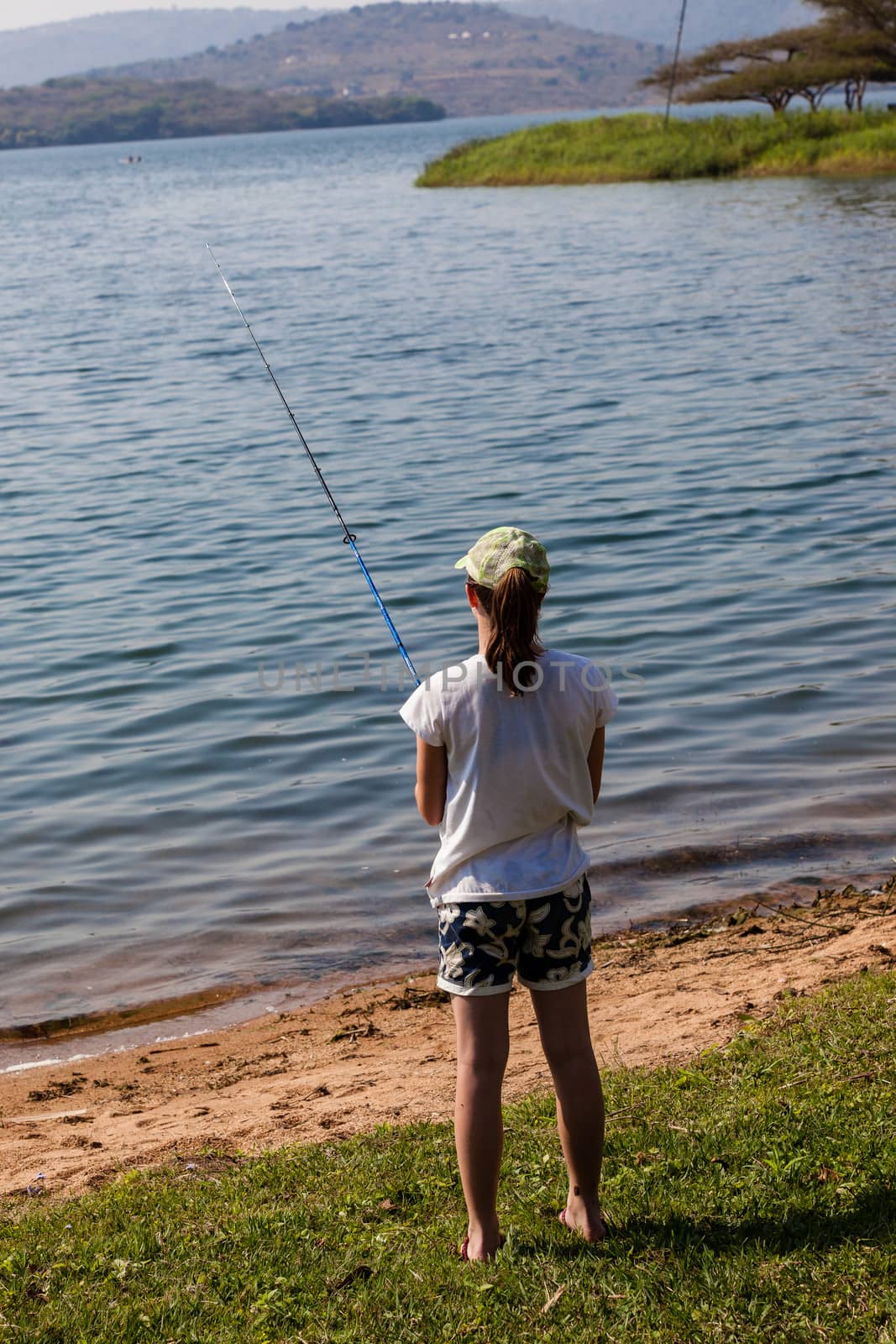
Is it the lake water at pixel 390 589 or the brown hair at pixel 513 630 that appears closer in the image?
the brown hair at pixel 513 630

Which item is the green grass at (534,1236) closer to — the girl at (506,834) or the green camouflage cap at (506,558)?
the girl at (506,834)

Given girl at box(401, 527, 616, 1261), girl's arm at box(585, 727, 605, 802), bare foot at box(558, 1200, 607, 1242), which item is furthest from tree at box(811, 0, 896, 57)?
bare foot at box(558, 1200, 607, 1242)

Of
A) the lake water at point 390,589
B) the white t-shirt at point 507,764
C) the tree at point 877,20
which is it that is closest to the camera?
the white t-shirt at point 507,764

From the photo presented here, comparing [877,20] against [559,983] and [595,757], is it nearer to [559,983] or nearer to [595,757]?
[595,757]

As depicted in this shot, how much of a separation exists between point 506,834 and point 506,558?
66 centimetres

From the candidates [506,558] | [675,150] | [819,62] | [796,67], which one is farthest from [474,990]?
[819,62]

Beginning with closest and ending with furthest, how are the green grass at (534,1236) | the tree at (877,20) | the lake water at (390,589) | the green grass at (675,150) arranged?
the green grass at (534,1236)
the lake water at (390,589)
the green grass at (675,150)
the tree at (877,20)

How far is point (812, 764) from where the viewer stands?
8.48 meters

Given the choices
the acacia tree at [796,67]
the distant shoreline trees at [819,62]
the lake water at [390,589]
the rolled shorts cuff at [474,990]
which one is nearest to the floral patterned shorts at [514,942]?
A: the rolled shorts cuff at [474,990]

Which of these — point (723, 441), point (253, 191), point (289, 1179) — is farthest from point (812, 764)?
point (253, 191)

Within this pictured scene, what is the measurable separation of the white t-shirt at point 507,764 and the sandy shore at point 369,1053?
1601mm

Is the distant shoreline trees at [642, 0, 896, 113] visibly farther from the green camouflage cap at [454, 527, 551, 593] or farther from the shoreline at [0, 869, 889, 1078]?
the green camouflage cap at [454, 527, 551, 593]

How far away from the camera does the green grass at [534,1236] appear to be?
330 centimetres

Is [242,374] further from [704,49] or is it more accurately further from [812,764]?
[704,49]
